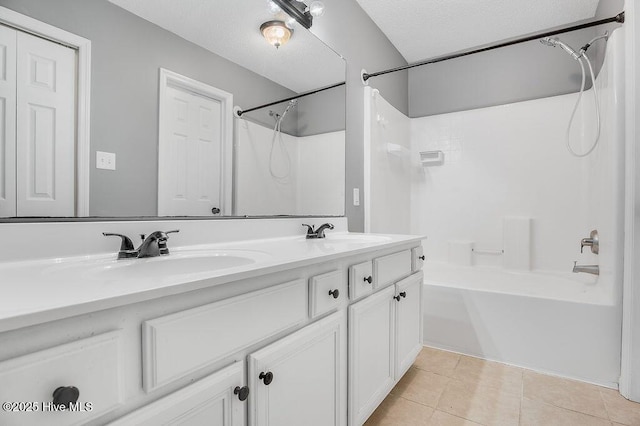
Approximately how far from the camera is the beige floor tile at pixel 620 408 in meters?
1.49

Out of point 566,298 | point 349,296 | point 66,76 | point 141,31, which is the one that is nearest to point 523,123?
point 566,298

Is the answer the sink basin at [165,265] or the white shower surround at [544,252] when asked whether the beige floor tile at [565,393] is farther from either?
the sink basin at [165,265]

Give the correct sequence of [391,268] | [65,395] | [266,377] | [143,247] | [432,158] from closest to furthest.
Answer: [65,395]
[266,377]
[143,247]
[391,268]
[432,158]

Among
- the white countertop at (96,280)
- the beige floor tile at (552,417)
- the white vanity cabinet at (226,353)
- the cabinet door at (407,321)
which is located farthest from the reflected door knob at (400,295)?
the beige floor tile at (552,417)

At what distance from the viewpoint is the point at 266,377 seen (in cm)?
80

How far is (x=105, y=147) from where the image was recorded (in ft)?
3.22

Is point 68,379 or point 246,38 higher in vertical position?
point 246,38

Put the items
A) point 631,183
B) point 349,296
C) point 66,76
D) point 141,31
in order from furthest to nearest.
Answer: point 631,183 → point 349,296 → point 141,31 → point 66,76

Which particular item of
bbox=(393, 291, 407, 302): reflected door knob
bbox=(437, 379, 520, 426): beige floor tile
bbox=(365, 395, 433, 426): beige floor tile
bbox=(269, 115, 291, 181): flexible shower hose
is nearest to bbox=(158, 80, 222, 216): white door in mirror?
bbox=(269, 115, 291, 181): flexible shower hose

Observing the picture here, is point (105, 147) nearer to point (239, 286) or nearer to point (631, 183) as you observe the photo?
point (239, 286)

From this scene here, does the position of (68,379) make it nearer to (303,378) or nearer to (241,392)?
(241,392)

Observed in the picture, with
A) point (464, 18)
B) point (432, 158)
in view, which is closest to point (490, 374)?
point (432, 158)

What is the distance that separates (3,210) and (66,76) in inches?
15.9

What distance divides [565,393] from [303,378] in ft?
5.44
